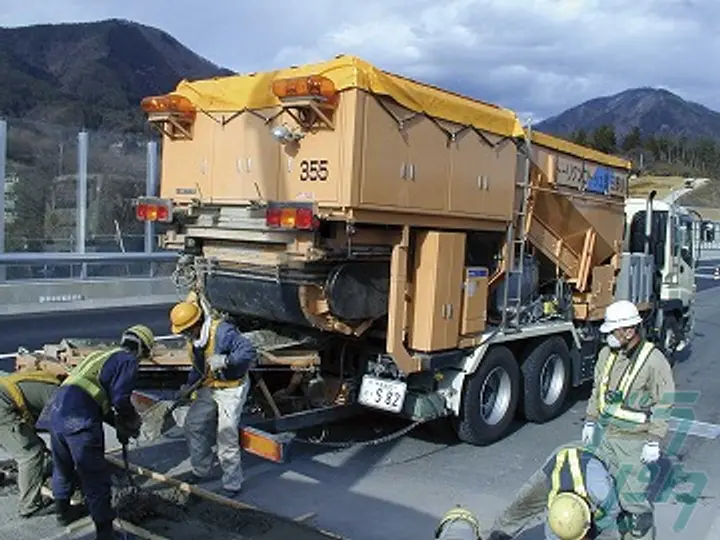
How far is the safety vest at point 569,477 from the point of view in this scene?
405cm

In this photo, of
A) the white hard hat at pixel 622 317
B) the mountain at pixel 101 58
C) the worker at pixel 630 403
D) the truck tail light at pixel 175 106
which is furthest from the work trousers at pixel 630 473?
the mountain at pixel 101 58

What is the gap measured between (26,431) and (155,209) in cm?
250

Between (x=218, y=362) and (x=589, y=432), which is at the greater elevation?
(x=218, y=362)

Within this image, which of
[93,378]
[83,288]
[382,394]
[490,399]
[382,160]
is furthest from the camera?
[83,288]

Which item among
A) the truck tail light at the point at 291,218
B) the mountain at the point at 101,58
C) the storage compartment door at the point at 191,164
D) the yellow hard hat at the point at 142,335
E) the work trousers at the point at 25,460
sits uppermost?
the mountain at the point at 101,58

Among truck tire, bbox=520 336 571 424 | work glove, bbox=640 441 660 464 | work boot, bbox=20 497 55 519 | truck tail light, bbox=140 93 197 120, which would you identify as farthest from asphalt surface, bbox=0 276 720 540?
truck tail light, bbox=140 93 197 120

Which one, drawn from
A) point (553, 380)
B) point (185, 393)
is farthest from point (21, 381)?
point (553, 380)

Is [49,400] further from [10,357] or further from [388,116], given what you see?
[10,357]

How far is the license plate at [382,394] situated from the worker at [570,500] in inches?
73.4

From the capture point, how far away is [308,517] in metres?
5.49

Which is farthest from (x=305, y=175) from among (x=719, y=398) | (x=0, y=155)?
(x=0, y=155)

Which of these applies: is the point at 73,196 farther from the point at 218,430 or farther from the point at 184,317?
the point at 218,430

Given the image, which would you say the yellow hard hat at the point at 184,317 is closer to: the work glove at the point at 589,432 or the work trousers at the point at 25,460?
the work trousers at the point at 25,460

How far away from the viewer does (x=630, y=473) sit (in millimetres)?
4906
